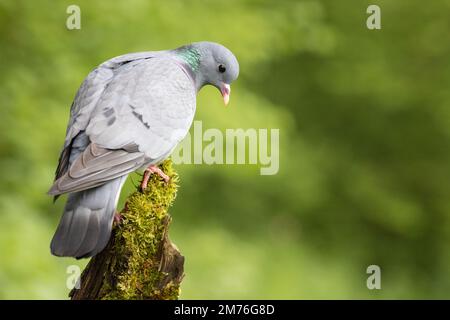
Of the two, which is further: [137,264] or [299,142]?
[299,142]

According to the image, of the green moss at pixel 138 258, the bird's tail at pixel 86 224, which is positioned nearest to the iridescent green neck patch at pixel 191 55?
the green moss at pixel 138 258

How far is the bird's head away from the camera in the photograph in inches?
188

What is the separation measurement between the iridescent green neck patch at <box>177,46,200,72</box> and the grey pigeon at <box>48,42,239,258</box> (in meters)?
0.02

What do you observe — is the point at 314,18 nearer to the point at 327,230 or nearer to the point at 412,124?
the point at 412,124

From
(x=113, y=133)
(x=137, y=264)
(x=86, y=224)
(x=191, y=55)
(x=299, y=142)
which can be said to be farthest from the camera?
(x=299, y=142)

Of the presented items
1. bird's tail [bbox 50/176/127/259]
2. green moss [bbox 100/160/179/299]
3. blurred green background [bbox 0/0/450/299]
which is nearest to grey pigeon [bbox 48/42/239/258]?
bird's tail [bbox 50/176/127/259]

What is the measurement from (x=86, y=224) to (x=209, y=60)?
164cm

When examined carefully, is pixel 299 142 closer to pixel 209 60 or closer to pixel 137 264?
pixel 209 60

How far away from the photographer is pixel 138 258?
149 inches

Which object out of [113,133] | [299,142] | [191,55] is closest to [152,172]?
[113,133]

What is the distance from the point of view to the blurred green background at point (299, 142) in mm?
6273

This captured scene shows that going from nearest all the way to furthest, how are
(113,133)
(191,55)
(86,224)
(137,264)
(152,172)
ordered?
(86,224), (137,264), (113,133), (152,172), (191,55)

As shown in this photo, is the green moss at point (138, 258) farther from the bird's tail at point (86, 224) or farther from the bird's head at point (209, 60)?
the bird's head at point (209, 60)

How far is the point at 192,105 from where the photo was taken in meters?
4.44
